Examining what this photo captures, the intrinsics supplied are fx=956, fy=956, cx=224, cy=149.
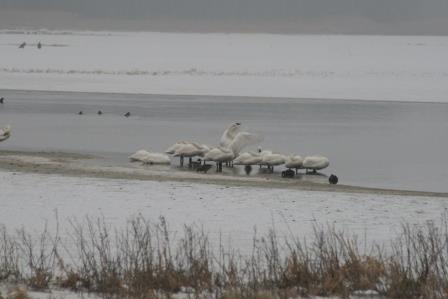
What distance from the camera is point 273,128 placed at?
21844 mm

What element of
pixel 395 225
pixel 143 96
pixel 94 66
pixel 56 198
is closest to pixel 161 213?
pixel 56 198

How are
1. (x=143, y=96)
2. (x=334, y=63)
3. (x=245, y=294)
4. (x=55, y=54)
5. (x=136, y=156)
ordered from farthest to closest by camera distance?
1. (x=55, y=54)
2. (x=334, y=63)
3. (x=143, y=96)
4. (x=136, y=156)
5. (x=245, y=294)

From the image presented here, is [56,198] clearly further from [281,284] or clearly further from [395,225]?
[281,284]

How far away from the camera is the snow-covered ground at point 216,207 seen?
9.66 metres

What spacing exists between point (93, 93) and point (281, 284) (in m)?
27.5

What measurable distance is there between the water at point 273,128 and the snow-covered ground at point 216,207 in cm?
270

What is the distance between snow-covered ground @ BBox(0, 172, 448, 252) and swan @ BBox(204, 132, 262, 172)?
3.05m

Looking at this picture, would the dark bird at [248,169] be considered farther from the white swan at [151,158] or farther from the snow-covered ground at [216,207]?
the snow-covered ground at [216,207]

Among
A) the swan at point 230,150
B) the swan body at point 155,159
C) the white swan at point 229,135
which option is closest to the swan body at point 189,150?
the swan at point 230,150

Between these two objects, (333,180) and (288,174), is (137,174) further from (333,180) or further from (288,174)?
(333,180)

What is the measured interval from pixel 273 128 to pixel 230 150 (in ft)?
18.7

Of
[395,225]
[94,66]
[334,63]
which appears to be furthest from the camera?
[334,63]

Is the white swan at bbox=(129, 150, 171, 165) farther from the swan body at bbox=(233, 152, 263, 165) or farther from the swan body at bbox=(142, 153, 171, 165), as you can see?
the swan body at bbox=(233, 152, 263, 165)

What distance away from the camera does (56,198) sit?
11.2 metres
